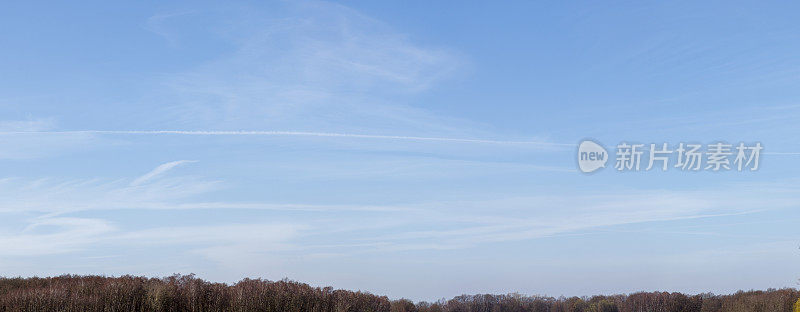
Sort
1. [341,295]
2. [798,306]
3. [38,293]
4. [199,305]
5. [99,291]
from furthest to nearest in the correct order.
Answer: [798,306] → [341,295] → [199,305] → [99,291] → [38,293]

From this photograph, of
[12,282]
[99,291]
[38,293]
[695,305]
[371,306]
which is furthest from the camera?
[695,305]

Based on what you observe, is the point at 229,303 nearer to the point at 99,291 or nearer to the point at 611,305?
the point at 99,291

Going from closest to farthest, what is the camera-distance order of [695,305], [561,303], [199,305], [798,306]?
1. [199,305]
2. [798,306]
3. [695,305]
4. [561,303]

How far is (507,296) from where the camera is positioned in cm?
6719

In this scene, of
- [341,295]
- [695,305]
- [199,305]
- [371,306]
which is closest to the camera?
[199,305]

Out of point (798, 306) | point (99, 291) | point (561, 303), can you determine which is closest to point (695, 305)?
point (561, 303)

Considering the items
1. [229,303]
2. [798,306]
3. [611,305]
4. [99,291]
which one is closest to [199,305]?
[229,303]

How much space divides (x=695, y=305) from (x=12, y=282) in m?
52.6

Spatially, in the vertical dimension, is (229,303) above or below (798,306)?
above

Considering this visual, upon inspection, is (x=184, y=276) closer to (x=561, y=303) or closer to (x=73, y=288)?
(x=73, y=288)

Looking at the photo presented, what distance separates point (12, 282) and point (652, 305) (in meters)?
50.3

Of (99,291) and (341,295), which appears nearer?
(99,291)

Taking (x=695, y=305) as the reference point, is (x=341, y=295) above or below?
above

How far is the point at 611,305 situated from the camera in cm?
6350
